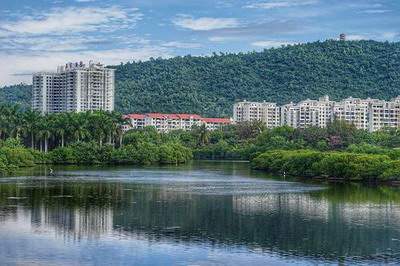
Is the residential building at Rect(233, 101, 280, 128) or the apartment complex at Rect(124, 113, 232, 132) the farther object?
the residential building at Rect(233, 101, 280, 128)

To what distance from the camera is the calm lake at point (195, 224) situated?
33.2m

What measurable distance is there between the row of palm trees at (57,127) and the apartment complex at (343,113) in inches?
2510

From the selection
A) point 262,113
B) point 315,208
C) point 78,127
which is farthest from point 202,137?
point 315,208

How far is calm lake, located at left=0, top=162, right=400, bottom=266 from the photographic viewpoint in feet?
109

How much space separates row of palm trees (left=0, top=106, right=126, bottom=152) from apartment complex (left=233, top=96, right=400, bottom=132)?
63.8 m

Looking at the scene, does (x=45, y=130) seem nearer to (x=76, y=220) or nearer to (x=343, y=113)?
(x=76, y=220)

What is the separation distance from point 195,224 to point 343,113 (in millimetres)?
132631

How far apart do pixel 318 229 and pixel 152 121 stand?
432ft

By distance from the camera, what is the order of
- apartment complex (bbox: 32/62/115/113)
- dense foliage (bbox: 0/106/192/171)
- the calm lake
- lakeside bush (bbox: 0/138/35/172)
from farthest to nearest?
apartment complex (bbox: 32/62/115/113) < dense foliage (bbox: 0/106/192/171) < lakeside bush (bbox: 0/138/35/172) < the calm lake

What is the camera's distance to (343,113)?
559 feet

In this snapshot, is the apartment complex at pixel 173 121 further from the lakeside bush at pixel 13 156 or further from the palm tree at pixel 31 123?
the lakeside bush at pixel 13 156

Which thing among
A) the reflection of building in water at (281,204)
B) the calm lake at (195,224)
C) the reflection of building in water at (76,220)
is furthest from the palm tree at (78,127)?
the reflection of building in water at (76,220)

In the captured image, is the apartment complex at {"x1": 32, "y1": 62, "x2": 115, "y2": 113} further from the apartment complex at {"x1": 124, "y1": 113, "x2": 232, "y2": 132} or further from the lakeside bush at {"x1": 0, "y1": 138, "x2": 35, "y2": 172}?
the lakeside bush at {"x1": 0, "y1": 138, "x2": 35, "y2": 172}

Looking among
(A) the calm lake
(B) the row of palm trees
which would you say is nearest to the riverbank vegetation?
(B) the row of palm trees
